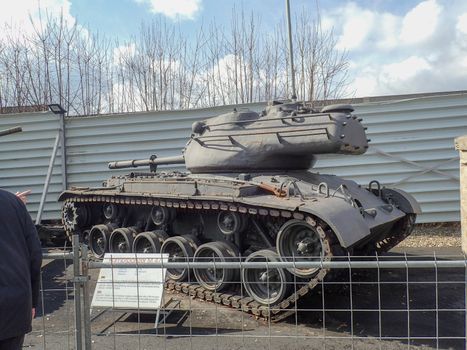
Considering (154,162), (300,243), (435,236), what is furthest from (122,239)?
(435,236)

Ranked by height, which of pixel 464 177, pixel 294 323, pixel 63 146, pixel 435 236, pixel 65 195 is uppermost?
pixel 63 146

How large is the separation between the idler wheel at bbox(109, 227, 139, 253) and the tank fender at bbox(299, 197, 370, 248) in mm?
3786

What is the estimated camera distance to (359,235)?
5613 millimetres

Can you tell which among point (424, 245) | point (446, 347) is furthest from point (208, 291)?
point (424, 245)

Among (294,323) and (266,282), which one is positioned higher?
(266,282)

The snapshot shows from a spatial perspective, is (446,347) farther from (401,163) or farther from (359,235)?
(401,163)

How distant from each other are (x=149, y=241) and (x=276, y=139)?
2.70m

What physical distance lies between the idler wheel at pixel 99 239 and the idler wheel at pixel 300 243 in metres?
3.94

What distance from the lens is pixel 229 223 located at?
273 inches

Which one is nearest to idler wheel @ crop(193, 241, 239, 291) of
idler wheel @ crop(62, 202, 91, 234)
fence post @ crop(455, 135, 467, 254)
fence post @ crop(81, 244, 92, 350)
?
fence post @ crop(81, 244, 92, 350)

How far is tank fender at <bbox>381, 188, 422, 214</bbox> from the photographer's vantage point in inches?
313

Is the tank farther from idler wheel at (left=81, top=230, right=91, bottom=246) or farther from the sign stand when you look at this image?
the sign stand

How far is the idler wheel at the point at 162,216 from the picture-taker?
7.94m

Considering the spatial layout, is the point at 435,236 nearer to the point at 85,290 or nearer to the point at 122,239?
the point at 122,239
